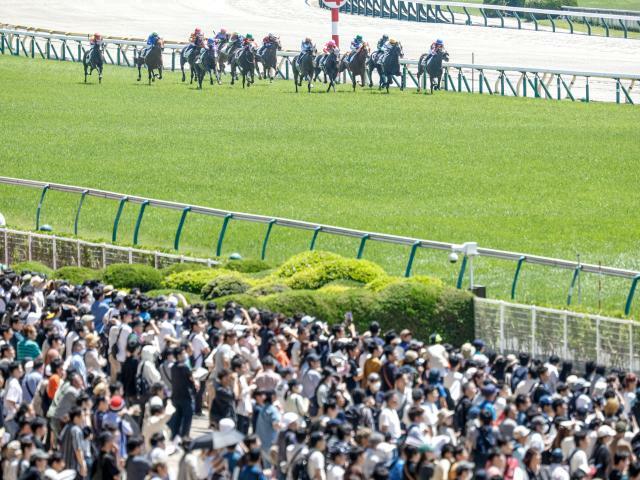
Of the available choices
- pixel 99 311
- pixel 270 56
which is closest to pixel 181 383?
pixel 99 311

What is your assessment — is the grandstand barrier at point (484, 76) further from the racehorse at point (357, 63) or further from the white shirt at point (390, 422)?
the white shirt at point (390, 422)

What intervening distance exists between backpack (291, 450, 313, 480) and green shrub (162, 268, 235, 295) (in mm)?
9966

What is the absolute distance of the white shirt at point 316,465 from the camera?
47.2ft

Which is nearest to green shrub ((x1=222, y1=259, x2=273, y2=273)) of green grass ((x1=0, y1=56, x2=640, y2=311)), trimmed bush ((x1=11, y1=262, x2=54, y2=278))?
green grass ((x1=0, y1=56, x2=640, y2=311))

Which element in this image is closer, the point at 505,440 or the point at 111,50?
the point at 505,440

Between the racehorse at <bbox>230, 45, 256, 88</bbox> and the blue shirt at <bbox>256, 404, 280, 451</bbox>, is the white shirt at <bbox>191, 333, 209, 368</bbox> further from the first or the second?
the racehorse at <bbox>230, 45, 256, 88</bbox>

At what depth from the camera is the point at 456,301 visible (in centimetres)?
2242

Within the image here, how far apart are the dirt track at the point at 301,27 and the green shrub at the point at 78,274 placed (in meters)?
28.7

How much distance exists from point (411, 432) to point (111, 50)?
47961 mm

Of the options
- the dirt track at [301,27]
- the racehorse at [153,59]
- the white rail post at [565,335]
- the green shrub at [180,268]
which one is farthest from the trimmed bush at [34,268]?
the dirt track at [301,27]

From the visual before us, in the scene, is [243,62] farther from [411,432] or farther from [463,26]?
[411,432]

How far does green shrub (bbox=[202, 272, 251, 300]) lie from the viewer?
24.1m

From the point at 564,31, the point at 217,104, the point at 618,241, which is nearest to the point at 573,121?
the point at 217,104

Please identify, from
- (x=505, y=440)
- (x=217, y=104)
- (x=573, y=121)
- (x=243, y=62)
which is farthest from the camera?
(x=243, y=62)
